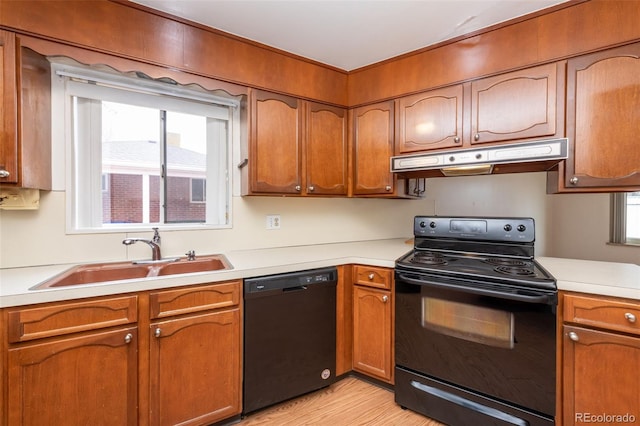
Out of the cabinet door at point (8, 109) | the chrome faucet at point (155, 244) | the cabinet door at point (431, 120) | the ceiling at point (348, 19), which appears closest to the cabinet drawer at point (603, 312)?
the cabinet door at point (431, 120)

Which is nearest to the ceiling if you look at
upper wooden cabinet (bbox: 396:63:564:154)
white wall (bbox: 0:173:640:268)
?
upper wooden cabinet (bbox: 396:63:564:154)

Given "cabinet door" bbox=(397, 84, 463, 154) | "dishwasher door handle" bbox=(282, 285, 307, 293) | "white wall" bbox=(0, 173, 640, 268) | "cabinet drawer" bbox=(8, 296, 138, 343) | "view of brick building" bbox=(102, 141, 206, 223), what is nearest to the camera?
"cabinet drawer" bbox=(8, 296, 138, 343)

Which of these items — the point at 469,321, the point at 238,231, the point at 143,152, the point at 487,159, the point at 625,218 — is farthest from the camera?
the point at 625,218

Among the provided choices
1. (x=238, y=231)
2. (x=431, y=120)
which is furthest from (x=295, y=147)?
(x=431, y=120)

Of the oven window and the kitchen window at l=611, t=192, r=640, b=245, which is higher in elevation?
the kitchen window at l=611, t=192, r=640, b=245

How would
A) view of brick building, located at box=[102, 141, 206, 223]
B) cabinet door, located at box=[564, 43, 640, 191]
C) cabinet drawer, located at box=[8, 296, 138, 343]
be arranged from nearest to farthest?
cabinet drawer, located at box=[8, 296, 138, 343], cabinet door, located at box=[564, 43, 640, 191], view of brick building, located at box=[102, 141, 206, 223]

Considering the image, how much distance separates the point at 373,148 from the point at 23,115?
2.06 m

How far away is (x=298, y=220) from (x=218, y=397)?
137 cm

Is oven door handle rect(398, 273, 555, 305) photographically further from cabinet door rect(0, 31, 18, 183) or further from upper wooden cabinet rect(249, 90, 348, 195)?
cabinet door rect(0, 31, 18, 183)

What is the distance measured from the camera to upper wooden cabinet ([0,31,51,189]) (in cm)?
140

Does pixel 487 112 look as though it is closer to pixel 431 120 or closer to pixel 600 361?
pixel 431 120

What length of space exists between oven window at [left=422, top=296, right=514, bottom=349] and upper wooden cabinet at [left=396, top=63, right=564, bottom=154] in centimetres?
102

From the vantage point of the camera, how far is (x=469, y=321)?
1.69 metres

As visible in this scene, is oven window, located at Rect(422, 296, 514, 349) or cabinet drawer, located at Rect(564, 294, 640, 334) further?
oven window, located at Rect(422, 296, 514, 349)
